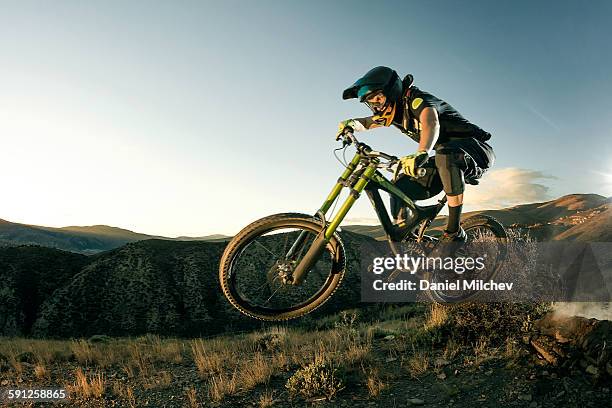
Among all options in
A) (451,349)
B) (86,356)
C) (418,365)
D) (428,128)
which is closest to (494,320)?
(451,349)

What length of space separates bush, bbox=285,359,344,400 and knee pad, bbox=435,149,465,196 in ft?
18.9

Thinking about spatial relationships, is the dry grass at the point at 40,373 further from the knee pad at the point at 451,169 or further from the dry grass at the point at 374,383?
the knee pad at the point at 451,169

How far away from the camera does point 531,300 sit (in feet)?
38.3

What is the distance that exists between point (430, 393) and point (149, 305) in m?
19.8

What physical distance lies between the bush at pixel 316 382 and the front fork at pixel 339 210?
17.6 ft

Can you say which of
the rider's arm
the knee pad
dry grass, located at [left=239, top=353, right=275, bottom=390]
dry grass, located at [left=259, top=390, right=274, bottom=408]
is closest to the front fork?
the rider's arm

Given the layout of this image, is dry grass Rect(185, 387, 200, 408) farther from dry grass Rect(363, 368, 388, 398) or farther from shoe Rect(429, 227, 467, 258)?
shoe Rect(429, 227, 467, 258)

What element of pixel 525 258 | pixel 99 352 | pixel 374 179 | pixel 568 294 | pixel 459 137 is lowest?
pixel 99 352

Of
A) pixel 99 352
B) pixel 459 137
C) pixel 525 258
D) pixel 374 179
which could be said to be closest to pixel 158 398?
pixel 99 352

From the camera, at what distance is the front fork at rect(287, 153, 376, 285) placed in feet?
17.6

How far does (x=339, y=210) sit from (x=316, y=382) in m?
6.01

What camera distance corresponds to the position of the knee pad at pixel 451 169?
590cm

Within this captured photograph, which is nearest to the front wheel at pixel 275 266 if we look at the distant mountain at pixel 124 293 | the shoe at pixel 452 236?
the shoe at pixel 452 236

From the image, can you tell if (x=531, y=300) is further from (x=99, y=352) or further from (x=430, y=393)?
(x=99, y=352)
